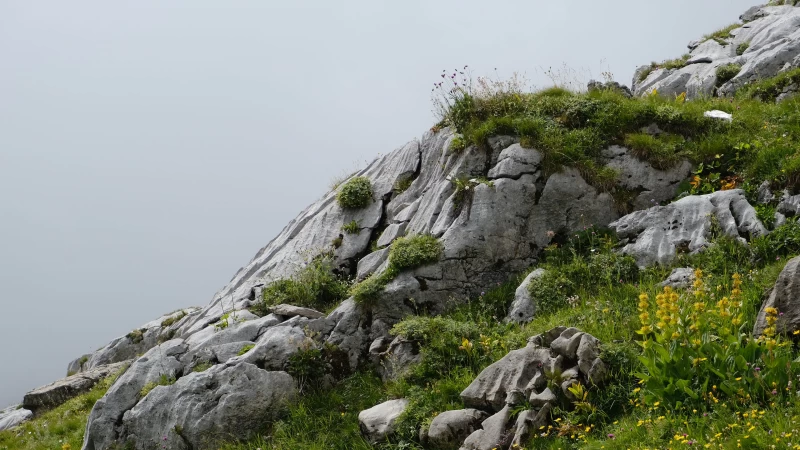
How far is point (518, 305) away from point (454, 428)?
3793 millimetres

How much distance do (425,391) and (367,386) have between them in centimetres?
188

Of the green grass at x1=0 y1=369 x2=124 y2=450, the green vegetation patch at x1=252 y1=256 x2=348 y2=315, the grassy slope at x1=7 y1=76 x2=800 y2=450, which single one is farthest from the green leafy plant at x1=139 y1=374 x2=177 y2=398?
the green grass at x1=0 y1=369 x2=124 y2=450

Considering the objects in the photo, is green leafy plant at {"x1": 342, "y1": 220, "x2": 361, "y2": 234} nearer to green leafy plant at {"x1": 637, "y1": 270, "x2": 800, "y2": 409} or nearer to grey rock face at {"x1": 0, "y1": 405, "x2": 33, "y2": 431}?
green leafy plant at {"x1": 637, "y1": 270, "x2": 800, "y2": 409}

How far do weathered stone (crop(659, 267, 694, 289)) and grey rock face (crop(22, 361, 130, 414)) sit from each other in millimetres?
16277

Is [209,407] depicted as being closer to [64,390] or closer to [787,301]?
[787,301]

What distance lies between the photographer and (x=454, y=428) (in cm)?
829

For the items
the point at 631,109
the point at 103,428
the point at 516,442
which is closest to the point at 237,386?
the point at 103,428

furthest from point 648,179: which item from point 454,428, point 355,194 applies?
point 454,428

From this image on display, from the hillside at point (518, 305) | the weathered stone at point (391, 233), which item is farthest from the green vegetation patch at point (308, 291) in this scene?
the weathered stone at point (391, 233)

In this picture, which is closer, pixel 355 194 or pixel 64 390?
pixel 355 194

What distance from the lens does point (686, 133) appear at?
14453 millimetres

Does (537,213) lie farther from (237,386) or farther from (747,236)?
(237,386)

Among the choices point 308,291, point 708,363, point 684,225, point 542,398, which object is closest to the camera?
point 708,363

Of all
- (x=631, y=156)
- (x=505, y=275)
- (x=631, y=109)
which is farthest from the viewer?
(x=631, y=109)
